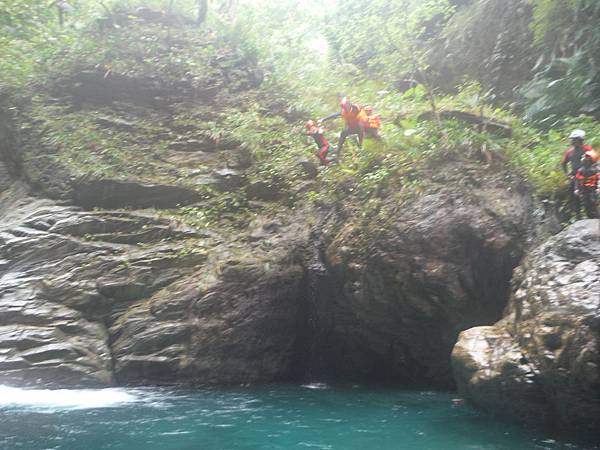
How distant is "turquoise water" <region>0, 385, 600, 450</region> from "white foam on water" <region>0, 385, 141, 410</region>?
2 centimetres

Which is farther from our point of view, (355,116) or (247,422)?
(355,116)

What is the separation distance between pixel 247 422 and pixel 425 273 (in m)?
3.90

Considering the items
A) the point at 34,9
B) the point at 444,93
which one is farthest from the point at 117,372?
the point at 34,9

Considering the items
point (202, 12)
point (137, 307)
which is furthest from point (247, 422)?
point (202, 12)

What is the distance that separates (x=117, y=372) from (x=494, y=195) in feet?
24.7

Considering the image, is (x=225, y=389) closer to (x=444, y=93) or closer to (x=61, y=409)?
(x=61, y=409)

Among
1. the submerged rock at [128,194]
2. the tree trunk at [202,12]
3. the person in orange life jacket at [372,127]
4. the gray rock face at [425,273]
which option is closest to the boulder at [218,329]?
the gray rock face at [425,273]

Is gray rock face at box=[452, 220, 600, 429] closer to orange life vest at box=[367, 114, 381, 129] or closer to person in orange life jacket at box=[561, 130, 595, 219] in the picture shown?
person in orange life jacket at box=[561, 130, 595, 219]

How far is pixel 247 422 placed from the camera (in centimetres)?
795

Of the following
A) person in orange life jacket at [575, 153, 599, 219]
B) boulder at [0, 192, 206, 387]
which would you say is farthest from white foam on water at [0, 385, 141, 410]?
person in orange life jacket at [575, 153, 599, 219]

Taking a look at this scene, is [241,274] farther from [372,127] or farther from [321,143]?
[372,127]

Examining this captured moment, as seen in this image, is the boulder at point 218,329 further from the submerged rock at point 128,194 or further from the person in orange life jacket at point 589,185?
the person in orange life jacket at point 589,185

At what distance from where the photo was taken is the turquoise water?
688 cm

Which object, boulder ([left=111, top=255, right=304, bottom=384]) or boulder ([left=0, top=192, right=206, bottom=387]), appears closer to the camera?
boulder ([left=0, top=192, right=206, bottom=387])
